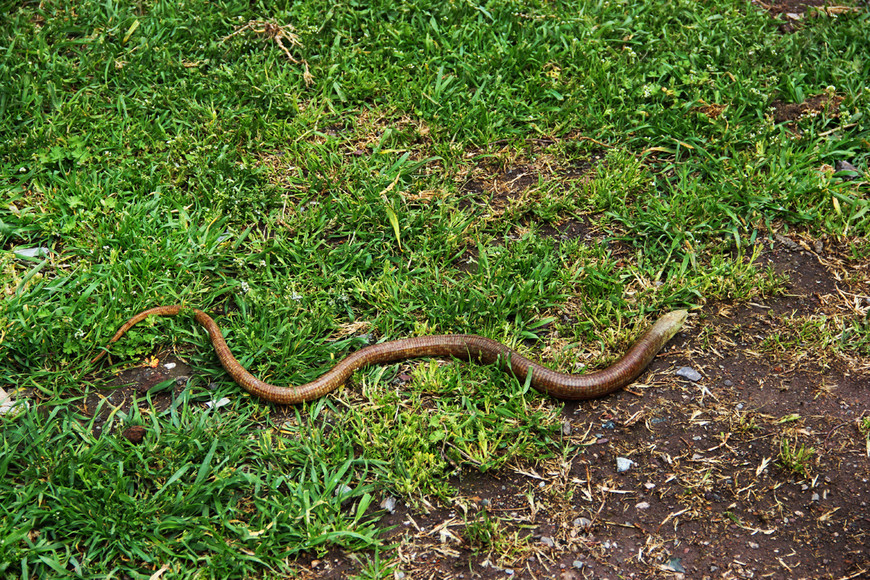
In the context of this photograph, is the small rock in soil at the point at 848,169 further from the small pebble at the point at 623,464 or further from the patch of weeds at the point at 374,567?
the patch of weeds at the point at 374,567

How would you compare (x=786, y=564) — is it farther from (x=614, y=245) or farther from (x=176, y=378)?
(x=176, y=378)

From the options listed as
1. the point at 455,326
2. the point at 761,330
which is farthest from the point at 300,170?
the point at 761,330

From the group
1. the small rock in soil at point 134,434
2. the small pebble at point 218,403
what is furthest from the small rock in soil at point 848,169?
the small rock in soil at point 134,434

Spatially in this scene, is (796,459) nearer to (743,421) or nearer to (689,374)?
(743,421)

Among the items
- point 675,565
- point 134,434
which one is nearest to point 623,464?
point 675,565

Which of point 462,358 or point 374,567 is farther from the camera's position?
point 462,358

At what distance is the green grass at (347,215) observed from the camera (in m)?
3.90

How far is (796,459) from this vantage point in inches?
153

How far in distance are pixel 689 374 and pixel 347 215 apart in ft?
8.34

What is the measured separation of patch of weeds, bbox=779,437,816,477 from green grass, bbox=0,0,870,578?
3.52ft

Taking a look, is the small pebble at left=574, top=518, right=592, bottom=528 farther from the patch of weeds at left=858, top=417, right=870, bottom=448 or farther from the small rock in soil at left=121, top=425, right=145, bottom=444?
the small rock in soil at left=121, top=425, right=145, bottom=444

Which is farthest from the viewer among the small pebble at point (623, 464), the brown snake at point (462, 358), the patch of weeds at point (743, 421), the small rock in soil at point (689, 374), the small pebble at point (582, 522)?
the small rock in soil at point (689, 374)

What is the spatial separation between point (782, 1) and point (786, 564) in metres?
5.44

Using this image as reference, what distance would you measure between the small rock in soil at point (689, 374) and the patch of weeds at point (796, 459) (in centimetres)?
63
